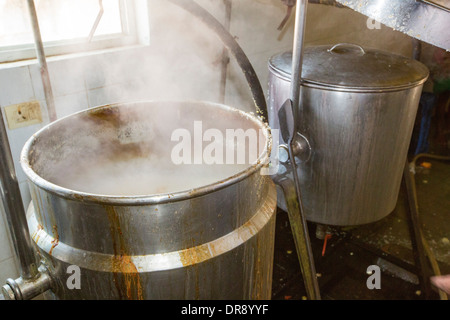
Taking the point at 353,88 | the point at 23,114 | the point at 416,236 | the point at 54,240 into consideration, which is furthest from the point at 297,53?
A: the point at 416,236

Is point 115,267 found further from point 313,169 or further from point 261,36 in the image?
point 261,36

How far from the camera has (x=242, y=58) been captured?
163 cm

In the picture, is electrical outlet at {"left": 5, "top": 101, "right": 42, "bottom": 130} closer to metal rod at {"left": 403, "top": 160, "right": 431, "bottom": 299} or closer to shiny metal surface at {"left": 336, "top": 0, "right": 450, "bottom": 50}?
shiny metal surface at {"left": 336, "top": 0, "right": 450, "bottom": 50}

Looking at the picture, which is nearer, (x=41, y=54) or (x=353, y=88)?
(x=41, y=54)

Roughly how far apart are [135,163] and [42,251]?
60cm

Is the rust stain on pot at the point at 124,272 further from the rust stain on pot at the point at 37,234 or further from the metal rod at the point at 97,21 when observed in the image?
the metal rod at the point at 97,21

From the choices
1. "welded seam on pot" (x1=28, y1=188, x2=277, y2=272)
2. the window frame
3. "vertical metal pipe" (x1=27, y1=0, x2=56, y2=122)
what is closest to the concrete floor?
"welded seam on pot" (x1=28, y1=188, x2=277, y2=272)

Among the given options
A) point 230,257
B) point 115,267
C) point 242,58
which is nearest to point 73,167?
point 115,267

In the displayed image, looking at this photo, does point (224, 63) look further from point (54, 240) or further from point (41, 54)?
point (54, 240)

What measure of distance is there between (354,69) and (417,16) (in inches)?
22.3

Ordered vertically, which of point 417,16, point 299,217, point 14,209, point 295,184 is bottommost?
point 299,217

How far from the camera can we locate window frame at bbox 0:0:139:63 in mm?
1543

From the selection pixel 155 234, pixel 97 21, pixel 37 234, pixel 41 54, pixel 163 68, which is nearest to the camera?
pixel 155 234

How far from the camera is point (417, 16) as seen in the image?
0.94 meters
